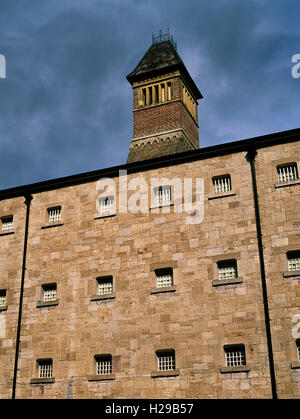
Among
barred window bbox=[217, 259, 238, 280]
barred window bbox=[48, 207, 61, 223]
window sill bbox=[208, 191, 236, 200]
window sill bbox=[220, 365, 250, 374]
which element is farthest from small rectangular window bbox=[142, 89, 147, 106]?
window sill bbox=[220, 365, 250, 374]

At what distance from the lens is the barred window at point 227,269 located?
25.4m

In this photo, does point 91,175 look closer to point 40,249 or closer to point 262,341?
point 40,249

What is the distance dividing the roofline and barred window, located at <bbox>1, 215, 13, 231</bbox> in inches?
48.1

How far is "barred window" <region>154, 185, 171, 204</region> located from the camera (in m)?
28.0

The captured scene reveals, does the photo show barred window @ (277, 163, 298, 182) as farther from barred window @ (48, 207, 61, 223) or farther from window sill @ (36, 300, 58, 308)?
window sill @ (36, 300, 58, 308)

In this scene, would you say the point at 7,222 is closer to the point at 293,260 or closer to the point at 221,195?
the point at 221,195

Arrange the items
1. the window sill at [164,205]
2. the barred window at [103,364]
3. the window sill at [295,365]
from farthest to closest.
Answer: the window sill at [164,205]
the barred window at [103,364]
the window sill at [295,365]

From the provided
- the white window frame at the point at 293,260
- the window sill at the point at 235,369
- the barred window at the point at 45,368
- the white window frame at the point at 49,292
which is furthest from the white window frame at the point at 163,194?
the barred window at the point at 45,368

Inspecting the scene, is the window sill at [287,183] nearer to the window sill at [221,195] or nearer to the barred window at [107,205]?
the window sill at [221,195]

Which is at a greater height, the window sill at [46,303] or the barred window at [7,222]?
the barred window at [7,222]

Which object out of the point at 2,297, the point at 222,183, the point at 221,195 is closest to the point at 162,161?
the point at 222,183

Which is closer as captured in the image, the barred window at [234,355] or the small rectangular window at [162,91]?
the barred window at [234,355]

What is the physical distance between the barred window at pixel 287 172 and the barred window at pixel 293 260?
358 centimetres

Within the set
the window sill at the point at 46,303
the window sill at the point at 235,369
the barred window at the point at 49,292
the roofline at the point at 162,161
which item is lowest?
the window sill at the point at 235,369
